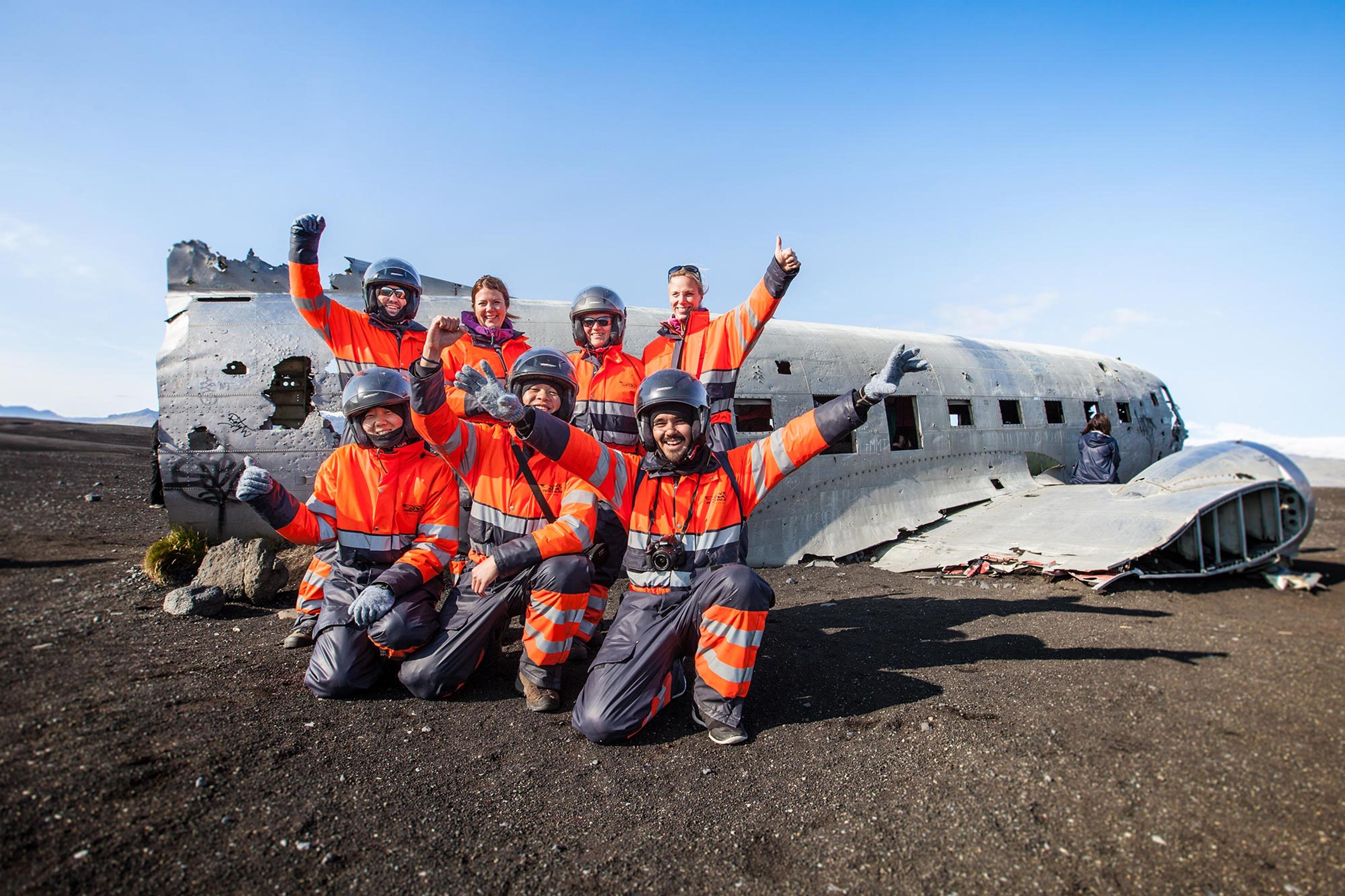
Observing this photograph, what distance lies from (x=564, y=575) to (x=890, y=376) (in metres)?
2.22

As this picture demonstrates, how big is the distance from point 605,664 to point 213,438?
5153 mm

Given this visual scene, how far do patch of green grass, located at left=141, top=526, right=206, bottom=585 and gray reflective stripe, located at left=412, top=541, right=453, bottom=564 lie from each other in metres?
3.63

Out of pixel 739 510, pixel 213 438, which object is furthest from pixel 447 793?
pixel 213 438

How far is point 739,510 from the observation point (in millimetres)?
3912

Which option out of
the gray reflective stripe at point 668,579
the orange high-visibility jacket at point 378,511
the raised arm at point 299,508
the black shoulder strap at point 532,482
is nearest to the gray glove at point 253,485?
the raised arm at point 299,508

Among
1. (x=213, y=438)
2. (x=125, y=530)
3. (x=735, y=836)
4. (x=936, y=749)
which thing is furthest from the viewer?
(x=125, y=530)

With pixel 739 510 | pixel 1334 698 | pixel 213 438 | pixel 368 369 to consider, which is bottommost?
pixel 1334 698

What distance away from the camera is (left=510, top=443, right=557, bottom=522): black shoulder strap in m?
4.26

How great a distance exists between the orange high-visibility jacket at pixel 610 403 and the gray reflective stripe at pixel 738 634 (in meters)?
1.75

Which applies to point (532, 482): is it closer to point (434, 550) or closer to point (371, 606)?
point (434, 550)

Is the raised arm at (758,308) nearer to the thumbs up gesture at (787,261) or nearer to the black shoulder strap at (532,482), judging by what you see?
the thumbs up gesture at (787,261)

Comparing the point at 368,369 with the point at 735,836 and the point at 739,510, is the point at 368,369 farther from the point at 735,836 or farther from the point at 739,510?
the point at 735,836

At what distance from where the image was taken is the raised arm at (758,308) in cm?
481

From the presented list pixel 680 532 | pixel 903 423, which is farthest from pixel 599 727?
pixel 903 423
